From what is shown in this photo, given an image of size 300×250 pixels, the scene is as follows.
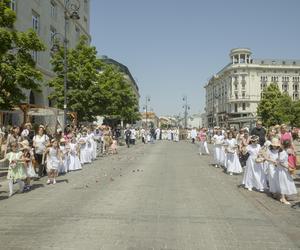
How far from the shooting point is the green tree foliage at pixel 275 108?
78.9 m

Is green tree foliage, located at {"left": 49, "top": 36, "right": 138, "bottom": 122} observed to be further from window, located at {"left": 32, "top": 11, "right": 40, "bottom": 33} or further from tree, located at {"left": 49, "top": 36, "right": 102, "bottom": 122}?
window, located at {"left": 32, "top": 11, "right": 40, "bottom": 33}

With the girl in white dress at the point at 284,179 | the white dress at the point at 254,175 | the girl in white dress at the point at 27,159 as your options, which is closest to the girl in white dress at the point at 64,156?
the girl in white dress at the point at 27,159

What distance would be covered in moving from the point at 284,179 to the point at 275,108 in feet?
239

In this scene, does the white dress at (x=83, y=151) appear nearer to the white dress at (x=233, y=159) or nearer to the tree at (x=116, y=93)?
the white dress at (x=233, y=159)

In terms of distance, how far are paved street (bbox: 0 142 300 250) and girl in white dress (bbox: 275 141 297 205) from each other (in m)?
0.36

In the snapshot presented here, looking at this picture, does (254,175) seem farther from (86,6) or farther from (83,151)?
(86,6)

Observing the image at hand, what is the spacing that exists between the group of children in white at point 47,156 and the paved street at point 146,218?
518 mm

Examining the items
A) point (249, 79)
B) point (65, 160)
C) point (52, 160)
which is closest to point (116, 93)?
point (65, 160)

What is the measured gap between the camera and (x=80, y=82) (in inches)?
1341

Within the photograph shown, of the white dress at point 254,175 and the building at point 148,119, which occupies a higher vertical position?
the building at point 148,119

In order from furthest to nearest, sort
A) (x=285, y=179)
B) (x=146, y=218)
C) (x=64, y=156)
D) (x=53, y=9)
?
(x=53, y=9) < (x=64, y=156) < (x=285, y=179) < (x=146, y=218)

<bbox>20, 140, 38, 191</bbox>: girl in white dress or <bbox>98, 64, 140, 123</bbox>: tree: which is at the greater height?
<bbox>98, 64, 140, 123</bbox>: tree

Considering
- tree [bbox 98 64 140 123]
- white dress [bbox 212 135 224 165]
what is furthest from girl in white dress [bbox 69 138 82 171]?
tree [bbox 98 64 140 123]

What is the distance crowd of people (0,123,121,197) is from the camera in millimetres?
11938
